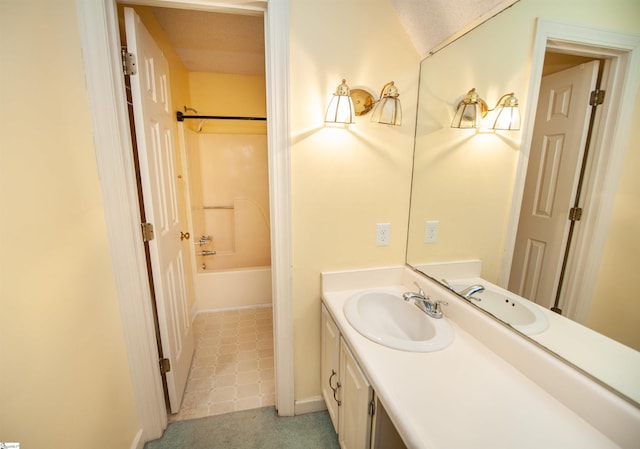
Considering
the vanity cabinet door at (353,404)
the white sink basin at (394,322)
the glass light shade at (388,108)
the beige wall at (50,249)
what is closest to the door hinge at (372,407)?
the vanity cabinet door at (353,404)

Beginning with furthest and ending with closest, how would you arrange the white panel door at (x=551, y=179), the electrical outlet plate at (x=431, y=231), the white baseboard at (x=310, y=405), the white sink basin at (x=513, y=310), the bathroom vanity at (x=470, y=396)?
1. the white baseboard at (x=310, y=405)
2. the electrical outlet plate at (x=431, y=231)
3. the white sink basin at (x=513, y=310)
4. the white panel door at (x=551, y=179)
5. the bathroom vanity at (x=470, y=396)

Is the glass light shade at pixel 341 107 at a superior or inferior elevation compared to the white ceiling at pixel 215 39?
inferior

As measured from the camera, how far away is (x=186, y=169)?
2480mm

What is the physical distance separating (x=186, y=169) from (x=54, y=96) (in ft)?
5.48

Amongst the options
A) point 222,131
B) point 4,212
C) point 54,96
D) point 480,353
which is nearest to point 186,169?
point 222,131

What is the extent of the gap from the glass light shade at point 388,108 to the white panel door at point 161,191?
3.82 ft

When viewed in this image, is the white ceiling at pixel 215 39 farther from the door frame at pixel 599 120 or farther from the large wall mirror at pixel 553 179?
the door frame at pixel 599 120

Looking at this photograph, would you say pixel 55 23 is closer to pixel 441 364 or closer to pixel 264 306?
pixel 441 364

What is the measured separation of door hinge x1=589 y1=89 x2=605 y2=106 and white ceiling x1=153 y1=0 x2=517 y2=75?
1.74 feet

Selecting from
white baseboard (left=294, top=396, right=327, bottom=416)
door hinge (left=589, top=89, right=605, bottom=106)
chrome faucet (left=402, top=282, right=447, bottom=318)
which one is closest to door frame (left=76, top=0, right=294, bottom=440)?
white baseboard (left=294, top=396, right=327, bottom=416)

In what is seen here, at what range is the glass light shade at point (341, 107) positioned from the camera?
1.17 m

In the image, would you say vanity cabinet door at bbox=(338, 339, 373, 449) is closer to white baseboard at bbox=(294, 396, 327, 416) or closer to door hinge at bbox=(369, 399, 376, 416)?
door hinge at bbox=(369, 399, 376, 416)

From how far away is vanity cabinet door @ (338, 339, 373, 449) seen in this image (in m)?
0.90

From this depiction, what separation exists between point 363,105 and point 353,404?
136 centimetres
